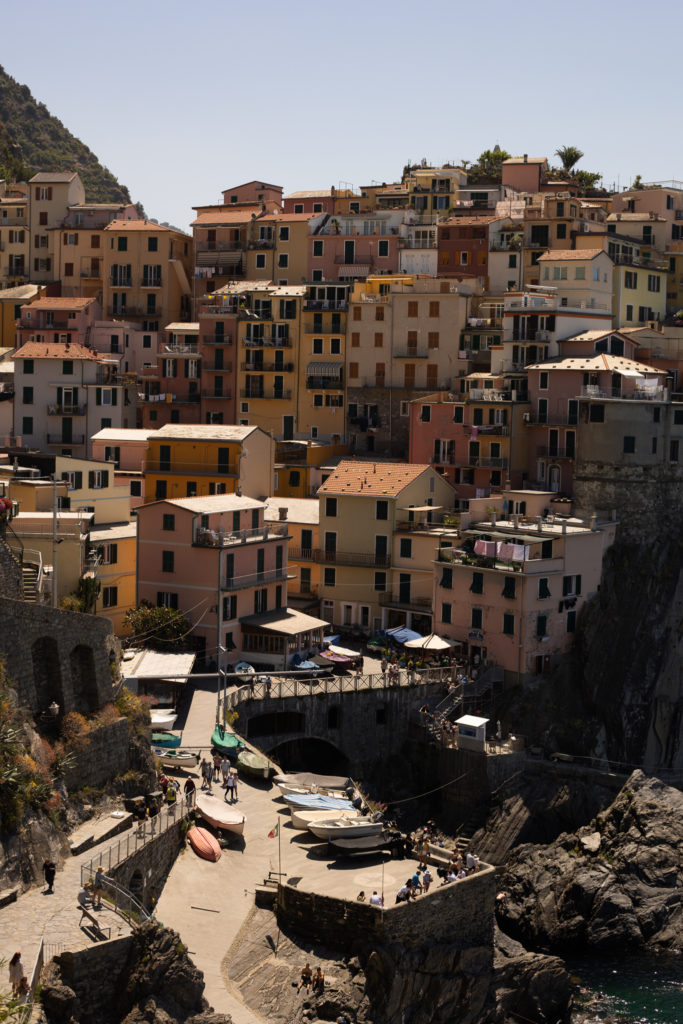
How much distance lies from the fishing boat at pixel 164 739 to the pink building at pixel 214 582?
1029 centimetres

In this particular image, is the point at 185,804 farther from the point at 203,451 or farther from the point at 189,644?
the point at 203,451

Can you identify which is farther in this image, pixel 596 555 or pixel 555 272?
A: pixel 555 272

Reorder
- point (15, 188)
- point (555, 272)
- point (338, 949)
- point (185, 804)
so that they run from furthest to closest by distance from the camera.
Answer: point (15, 188) → point (555, 272) → point (185, 804) → point (338, 949)

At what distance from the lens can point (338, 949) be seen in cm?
4438

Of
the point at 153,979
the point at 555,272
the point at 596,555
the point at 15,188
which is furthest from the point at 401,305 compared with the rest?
the point at 153,979

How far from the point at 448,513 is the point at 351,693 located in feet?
54.9

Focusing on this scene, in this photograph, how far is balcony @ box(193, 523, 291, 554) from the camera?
68.1 metres

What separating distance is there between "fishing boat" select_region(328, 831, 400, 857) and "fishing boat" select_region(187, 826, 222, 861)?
3705 mm

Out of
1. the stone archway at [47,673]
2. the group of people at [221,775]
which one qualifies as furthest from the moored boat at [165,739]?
the stone archway at [47,673]

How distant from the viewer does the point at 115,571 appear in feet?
225

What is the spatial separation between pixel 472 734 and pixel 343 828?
57.9 ft

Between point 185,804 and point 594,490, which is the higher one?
point 594,490

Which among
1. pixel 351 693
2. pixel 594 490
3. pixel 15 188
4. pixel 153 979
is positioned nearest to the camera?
pixel 153 979

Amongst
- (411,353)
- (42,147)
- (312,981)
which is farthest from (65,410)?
(42,147)
